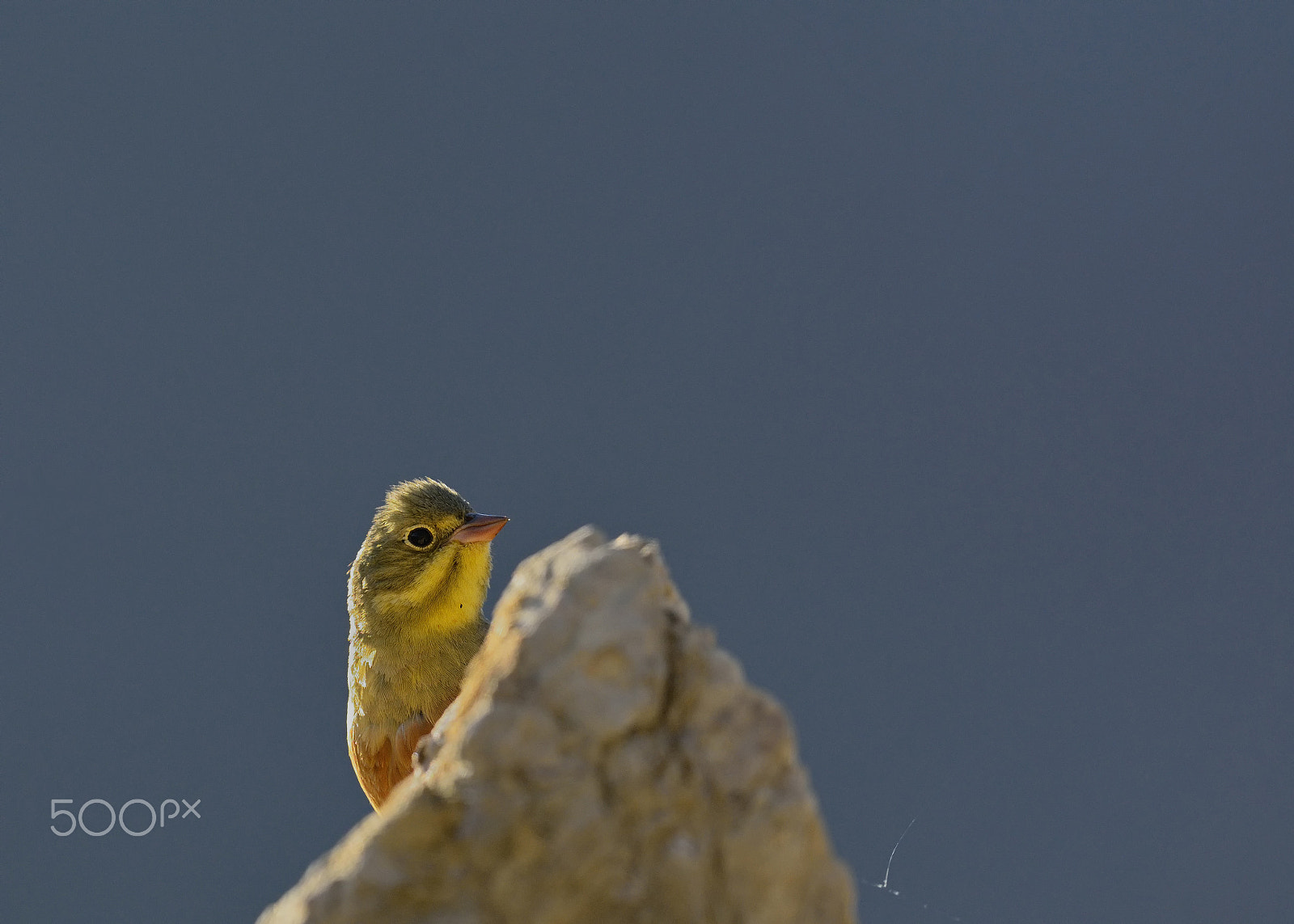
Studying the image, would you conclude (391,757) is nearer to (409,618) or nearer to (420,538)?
(409,618)

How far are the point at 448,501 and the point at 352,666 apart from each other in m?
0.44

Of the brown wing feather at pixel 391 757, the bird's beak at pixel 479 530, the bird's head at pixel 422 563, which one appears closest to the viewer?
the brown wing feather at pixel 391 757

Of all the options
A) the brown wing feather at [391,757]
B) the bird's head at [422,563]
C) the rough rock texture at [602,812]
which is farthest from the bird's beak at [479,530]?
the rough rock texture at [602,812]

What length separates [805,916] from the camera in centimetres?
94

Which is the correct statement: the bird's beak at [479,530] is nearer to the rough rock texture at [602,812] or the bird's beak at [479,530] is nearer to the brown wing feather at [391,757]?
the brown wing feather at [391,757]

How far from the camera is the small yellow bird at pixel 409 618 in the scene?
7.94 ft

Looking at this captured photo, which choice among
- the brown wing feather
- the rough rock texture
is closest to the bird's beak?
the brown wing feather

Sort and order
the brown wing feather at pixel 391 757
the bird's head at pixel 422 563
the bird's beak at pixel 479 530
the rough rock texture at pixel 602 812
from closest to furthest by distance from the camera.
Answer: the rough rock texture at pixel 602 812 → the brown wing feather at pixel 391 757 → the bird's head at pixel 422 563 → the bird's beak at pixel 479 530

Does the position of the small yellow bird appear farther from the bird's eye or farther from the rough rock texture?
the rough rock texture

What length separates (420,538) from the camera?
8.77ft

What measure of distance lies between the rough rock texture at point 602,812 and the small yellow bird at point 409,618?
4.75 feet

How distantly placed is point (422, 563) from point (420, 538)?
0.07m

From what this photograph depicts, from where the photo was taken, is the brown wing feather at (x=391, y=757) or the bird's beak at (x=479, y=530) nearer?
the brown wing feather at (x=391, y=757)

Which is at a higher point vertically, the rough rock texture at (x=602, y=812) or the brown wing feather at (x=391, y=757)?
the rough rock texture at (x=602, y=812)
